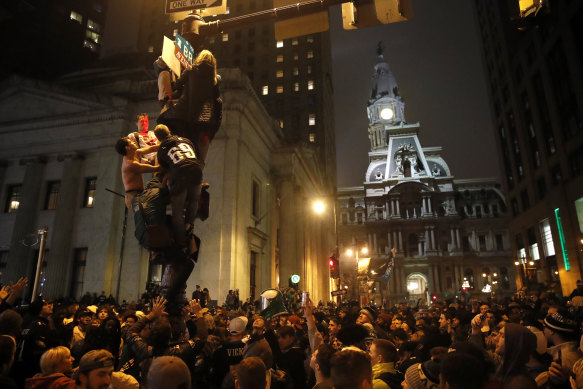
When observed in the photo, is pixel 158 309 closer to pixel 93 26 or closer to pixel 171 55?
pixel 171 55

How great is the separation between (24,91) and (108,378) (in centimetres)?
3514

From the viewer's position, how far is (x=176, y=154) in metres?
4.00

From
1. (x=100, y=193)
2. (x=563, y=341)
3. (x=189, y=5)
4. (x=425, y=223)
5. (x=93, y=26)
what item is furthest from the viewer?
(x=425, y=223)

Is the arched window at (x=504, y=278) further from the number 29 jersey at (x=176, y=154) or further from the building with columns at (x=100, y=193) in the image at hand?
the number 29 jersey at (x=176, y=154)

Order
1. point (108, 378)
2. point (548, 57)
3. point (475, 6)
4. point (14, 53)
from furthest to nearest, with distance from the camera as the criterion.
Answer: point (475, 6)
point (14, 53)
point (548, 57)
point (108, 378)

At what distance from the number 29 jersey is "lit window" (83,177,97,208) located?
28149 millimetres

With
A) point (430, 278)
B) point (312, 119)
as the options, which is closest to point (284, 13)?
point (312, 119)

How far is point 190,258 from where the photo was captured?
4.46m

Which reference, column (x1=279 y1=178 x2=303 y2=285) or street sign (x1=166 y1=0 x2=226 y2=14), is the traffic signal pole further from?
column (x1=279 y1=178 x2=303 y2=285)

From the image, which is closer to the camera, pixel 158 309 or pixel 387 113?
pixel 158 309

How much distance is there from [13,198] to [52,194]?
336cm

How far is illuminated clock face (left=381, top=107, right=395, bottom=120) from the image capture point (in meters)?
116

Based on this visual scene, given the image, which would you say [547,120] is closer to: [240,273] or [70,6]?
[240,273]

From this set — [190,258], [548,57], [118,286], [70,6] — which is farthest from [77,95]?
[548,57]
